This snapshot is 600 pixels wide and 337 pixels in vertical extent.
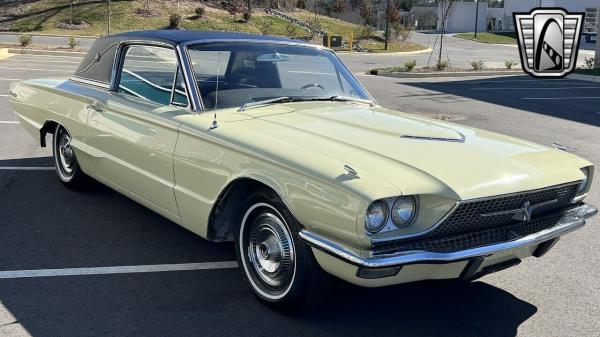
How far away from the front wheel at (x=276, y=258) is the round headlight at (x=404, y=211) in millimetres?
530

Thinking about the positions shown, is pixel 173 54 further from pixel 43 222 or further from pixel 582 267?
pixel 582 267

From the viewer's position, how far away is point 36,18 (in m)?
39.1

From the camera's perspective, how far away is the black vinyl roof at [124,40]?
4.70 m

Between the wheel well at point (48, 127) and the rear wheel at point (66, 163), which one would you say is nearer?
the rear wheel at point (66, 163)

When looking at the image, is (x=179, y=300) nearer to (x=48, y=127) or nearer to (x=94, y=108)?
(x=94, y=108)

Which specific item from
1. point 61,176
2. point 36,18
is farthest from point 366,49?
point 61,176

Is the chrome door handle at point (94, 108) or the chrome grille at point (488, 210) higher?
the chrome door handle at point (94, 108)

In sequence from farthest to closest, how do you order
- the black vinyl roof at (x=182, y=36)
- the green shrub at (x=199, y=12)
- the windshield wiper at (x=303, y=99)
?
the green shrub at (x=199, y=12), the black vinyl roof at (x=182, y=36), the windshield wiper at (x=303, y=99)

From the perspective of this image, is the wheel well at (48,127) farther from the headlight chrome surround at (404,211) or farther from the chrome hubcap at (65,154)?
the headlight chrome surround at (404,211)

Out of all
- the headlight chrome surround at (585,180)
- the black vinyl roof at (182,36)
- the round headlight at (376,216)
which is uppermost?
the black vinyl roof at (182,36)

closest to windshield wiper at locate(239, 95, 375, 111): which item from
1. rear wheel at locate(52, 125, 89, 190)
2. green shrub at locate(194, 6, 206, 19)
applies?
rear wheel at locate(52, 125, 89, 190)

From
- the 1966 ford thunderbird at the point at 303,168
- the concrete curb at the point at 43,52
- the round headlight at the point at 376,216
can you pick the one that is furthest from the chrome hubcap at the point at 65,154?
the concrete curb at the point at 43,52

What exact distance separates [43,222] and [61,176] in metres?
1.10

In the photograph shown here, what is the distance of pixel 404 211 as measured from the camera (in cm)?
307
